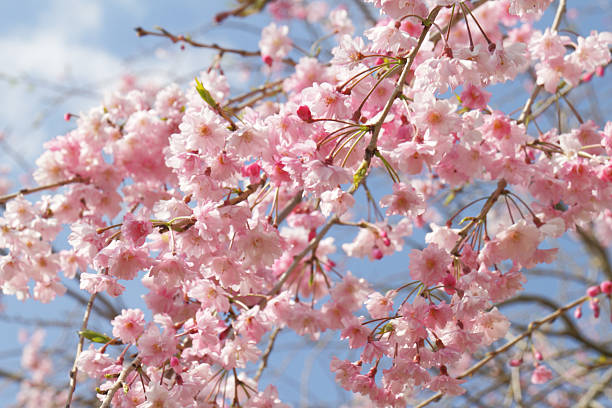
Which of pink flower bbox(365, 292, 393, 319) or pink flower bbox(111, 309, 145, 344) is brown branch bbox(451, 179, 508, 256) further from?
pink flower bbox(111, 309, 145, 344)

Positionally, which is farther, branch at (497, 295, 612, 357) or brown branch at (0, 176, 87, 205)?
branch at (497, 295, 612, 357)

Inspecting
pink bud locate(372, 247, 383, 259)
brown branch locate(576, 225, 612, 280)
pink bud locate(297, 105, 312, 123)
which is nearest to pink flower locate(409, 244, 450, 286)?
pink bud locate(297, 105, 312, 123)

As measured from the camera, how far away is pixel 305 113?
1.33 metres

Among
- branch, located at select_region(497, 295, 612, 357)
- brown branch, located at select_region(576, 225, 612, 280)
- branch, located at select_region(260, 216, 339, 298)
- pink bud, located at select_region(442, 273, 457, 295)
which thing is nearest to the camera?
pink bud, located at select_region(442, 273, 457, 295)

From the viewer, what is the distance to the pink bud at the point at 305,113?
4.36ft

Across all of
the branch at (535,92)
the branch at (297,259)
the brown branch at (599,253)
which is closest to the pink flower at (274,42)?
the branch at (297,259)

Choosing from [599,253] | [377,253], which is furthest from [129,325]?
[599,253]

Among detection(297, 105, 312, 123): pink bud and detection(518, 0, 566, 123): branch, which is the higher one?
detection(518, 0, 566, 123): branch

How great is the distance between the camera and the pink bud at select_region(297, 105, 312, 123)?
133cm

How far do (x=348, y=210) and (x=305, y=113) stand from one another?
44 centimetres

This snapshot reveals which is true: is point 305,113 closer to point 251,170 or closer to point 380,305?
point 251,170

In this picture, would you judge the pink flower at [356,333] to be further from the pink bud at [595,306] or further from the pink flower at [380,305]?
the pink bud at [595,306]

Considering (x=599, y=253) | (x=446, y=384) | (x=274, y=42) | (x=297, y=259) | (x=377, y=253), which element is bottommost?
(x=446, y=384)

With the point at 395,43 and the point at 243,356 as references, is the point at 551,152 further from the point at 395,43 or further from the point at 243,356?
the point at 243,356
